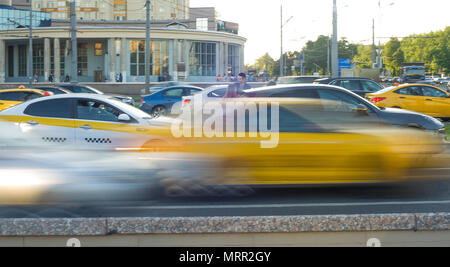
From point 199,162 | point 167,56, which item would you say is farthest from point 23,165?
point 167,56

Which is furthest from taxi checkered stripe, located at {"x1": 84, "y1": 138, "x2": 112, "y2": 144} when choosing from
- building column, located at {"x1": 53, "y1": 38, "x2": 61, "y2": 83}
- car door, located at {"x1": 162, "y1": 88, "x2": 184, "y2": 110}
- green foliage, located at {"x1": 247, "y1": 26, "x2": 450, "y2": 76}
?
green foliage, located at {"x1": 247, "y1": 26, "x2": 450, "y2": 76}

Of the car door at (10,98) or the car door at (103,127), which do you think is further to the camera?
the car door at (10,98)

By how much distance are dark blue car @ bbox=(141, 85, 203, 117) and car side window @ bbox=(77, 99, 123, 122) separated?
13.4 meters

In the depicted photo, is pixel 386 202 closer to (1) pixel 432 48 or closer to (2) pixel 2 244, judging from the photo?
(2) pixel 2 244

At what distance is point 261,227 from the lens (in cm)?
424

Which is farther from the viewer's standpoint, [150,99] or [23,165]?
[150,99]

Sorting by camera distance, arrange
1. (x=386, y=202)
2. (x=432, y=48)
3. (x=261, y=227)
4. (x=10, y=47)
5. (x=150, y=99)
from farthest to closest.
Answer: (x=432, y=48), (x=10, y=47), (x=150, y=99), (x=386, y=202), (x=261, y=227)

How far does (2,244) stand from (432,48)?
128703mm

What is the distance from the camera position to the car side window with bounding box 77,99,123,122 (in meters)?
10.2

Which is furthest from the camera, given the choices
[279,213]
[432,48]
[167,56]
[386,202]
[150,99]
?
[432,48]

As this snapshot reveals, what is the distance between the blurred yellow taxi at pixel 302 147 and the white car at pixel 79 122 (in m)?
2.51

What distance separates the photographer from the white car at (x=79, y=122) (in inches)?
389

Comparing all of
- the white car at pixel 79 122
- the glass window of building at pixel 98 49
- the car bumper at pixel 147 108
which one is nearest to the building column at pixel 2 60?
the glass window of building at pixel 98 49

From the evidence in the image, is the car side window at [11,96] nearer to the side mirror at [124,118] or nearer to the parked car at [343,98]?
the side mirror at [124,118]
